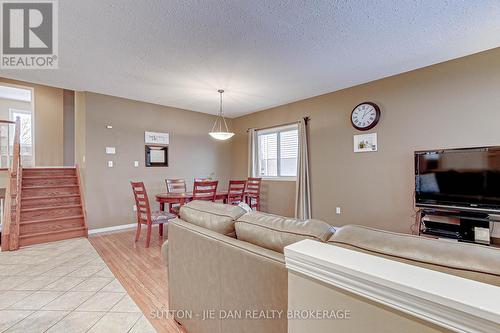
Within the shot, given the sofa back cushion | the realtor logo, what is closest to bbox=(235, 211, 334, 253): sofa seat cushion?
the sofa back cushion

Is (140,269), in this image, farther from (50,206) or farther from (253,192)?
(253,192)

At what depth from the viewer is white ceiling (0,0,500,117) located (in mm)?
2127

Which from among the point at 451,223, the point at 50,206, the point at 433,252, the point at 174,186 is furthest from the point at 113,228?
the point at 451,223

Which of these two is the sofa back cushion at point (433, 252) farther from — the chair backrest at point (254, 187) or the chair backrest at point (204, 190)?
the chair backrest at point (254, 187)

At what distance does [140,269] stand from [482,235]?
150 inches

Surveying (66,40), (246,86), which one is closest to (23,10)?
(66,40)

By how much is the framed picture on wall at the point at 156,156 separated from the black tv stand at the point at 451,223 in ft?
15.3

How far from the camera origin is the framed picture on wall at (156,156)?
16.5ft

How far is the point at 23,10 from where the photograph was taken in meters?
2.22

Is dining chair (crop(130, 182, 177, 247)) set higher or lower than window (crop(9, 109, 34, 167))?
lower

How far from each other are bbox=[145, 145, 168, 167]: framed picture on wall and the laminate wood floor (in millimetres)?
1502

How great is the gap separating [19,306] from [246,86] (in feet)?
12.3

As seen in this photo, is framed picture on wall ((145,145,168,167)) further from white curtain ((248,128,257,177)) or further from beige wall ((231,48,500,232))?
beige wall ((231,48,500,232))

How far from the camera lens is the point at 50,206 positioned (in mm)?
4129
